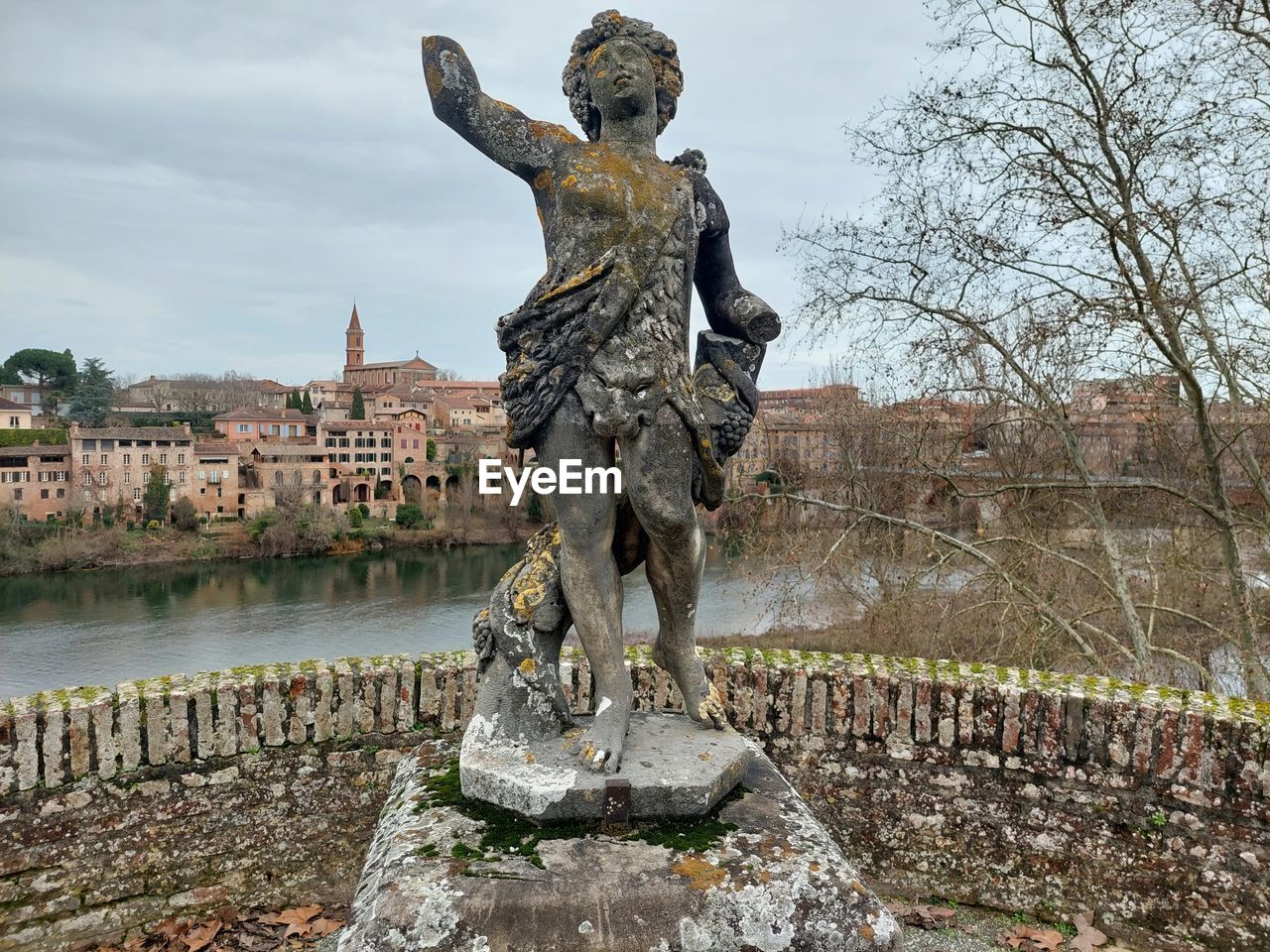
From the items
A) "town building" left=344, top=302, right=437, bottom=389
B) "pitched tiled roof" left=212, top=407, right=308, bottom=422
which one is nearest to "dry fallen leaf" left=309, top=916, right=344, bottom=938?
"pitched tiled roof" left=212, top=407, right=308, bottom=422

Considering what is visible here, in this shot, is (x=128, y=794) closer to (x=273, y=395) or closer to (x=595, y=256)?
(x=595, y=256)

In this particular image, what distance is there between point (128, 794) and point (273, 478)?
44.6 meters

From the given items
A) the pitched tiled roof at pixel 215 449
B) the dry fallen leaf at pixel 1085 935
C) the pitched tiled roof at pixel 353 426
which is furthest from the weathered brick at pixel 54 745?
the pitched tiled roof at pixel 353 426

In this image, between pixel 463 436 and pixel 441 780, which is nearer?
pixel 441 780

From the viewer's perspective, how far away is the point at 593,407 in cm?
277

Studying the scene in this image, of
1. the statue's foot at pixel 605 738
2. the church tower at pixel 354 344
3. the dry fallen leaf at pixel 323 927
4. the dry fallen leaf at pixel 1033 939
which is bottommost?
the dry fallen leaf at pixel 1033 939

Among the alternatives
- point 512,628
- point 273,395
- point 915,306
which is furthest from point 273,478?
point 512,628

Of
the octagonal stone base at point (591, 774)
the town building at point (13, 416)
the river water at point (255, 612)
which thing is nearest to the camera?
the octagonal stone base at point (591, 774)

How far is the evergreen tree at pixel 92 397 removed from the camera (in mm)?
52688

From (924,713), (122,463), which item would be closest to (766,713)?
(924,713)

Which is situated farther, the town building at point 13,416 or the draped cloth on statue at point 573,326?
the town building at point 13,416

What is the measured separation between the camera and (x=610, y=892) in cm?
221

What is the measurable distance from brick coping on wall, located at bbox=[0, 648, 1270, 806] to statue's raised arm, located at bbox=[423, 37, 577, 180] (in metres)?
2.41

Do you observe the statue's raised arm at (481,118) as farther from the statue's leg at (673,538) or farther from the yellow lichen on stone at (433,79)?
the statue's leg at (673,538)
